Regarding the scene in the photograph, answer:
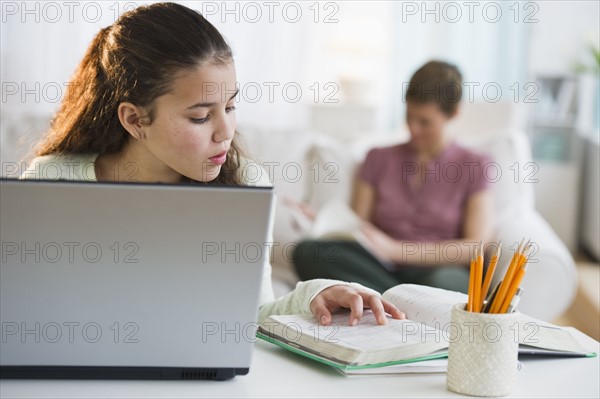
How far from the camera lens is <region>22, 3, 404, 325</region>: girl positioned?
4.51 ft

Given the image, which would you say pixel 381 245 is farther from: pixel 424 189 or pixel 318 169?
pixel 318 169

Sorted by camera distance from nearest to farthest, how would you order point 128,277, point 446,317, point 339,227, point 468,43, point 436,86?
point 128,277 → point 446,317 → point 339,227 → point 436,86 → point 468,43

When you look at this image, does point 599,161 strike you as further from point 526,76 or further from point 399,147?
point 399,147

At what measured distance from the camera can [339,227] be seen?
104 inches

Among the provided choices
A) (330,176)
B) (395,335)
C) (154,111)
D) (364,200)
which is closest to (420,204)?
(364,200)

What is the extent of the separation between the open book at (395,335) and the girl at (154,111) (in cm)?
10

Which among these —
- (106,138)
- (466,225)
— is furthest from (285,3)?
(106,138)

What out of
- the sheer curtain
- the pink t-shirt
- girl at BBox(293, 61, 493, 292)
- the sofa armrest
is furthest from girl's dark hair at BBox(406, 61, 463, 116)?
the sheer curtain

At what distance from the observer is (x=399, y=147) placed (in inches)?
114

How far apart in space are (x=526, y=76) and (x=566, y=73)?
358 millimetres

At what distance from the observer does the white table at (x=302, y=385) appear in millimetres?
982

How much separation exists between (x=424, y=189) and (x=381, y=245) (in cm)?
27

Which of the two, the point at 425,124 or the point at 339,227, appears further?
the point at 425,124

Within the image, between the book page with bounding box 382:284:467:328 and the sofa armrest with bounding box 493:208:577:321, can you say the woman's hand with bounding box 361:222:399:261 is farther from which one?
the book page with bounding box 382:284:467:328
